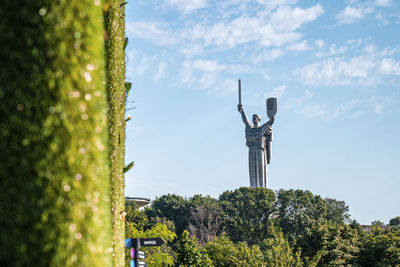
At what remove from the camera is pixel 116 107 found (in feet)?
12.6

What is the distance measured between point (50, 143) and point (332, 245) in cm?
1966

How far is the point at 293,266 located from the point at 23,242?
50.3 ft

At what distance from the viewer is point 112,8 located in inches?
157

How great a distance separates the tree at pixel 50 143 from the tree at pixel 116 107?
1.43 meters

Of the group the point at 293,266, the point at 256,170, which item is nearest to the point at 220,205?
the point at 256,170

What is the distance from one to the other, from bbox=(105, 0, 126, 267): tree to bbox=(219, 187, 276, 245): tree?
43.6m

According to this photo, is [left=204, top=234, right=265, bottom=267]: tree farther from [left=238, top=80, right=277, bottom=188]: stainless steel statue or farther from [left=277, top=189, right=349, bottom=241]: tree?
[left=277, top=189, right=349, bottom=241]: tree

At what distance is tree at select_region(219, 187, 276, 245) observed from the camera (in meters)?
46.7

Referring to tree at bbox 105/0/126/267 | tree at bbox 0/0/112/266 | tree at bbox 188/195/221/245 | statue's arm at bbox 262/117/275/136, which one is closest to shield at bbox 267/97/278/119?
statue's arm at bbox 262/117/275/136

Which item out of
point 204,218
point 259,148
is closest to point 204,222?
point 204,218

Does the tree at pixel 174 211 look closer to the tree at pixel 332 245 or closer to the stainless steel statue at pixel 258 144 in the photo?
the stainless steel statue at pixel 258 144

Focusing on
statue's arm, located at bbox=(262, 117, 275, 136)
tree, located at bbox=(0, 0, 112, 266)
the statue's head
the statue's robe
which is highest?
the statue's head

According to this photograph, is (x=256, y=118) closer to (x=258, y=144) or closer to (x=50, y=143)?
(x=258, y=144)

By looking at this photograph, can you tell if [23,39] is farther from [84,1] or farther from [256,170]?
[256,170]
